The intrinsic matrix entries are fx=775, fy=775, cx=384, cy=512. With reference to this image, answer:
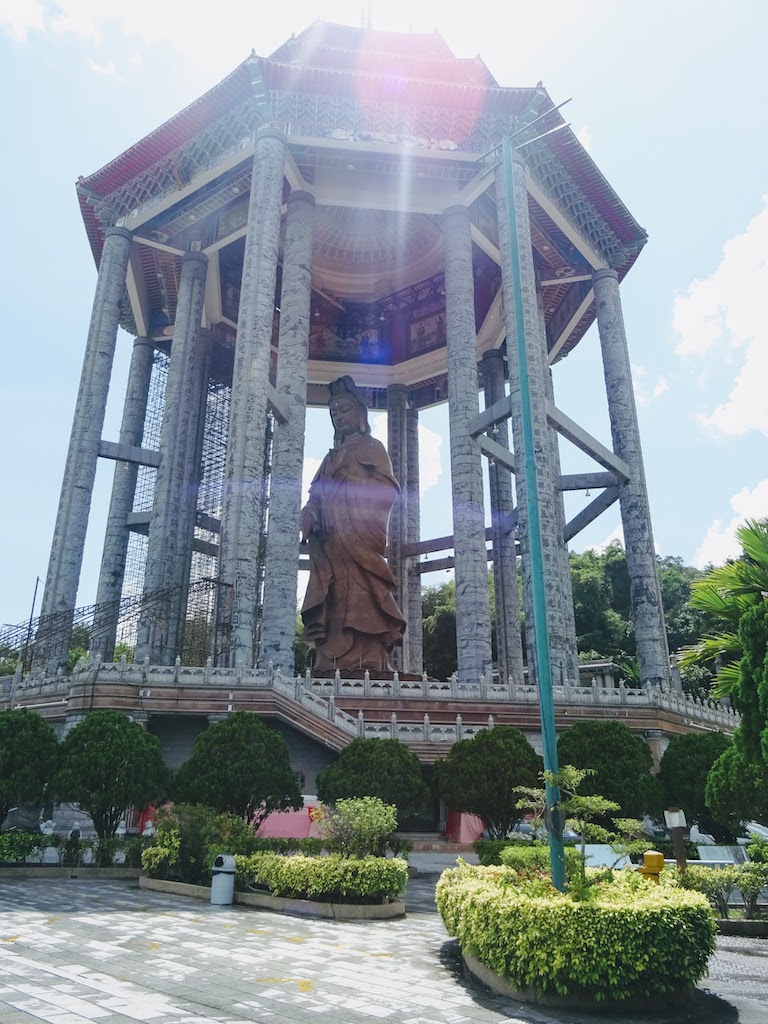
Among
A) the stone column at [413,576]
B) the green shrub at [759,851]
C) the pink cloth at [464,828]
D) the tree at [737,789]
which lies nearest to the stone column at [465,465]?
the pink cloth at [464,828]

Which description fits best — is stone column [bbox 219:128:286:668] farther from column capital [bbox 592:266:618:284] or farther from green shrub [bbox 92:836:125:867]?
column capital [bbox 592:266:618:284]

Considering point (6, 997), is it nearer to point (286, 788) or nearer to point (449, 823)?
point (286, 788)

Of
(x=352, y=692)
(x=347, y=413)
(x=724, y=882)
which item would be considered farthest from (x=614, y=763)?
(x=347, y=413)

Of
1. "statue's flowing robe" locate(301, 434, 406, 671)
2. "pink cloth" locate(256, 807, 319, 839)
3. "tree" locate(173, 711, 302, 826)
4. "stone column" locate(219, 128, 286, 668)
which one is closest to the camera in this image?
"tree" locate(173, 711, 302, 826)

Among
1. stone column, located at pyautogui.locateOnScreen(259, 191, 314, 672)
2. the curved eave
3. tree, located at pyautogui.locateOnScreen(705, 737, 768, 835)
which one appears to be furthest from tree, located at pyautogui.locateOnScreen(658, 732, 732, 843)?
the curved eave

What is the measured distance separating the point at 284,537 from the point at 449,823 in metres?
11.3

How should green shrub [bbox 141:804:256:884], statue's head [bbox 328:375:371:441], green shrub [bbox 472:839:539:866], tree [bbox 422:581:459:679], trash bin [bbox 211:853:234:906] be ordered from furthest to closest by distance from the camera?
tree [bbox 422:581:459:679], statue's head [bbox 328:375:371:441], green shrub [bbox 472:839:539:866], green shrub [bbox 141:804:256:884], trash bin [bbox 211:853:234:906]

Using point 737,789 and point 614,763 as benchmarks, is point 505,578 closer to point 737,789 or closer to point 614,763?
point 614,763

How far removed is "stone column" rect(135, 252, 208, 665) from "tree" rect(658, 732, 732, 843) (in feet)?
63.7

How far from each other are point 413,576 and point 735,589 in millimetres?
32638

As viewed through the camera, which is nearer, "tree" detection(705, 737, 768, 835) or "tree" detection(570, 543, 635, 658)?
"tree" detection(705, 737, 768, 835)

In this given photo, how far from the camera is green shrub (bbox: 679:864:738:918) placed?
36.6ft

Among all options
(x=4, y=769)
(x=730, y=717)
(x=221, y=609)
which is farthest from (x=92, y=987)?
(x=730, y=717)

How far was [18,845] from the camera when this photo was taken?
49.6ft
